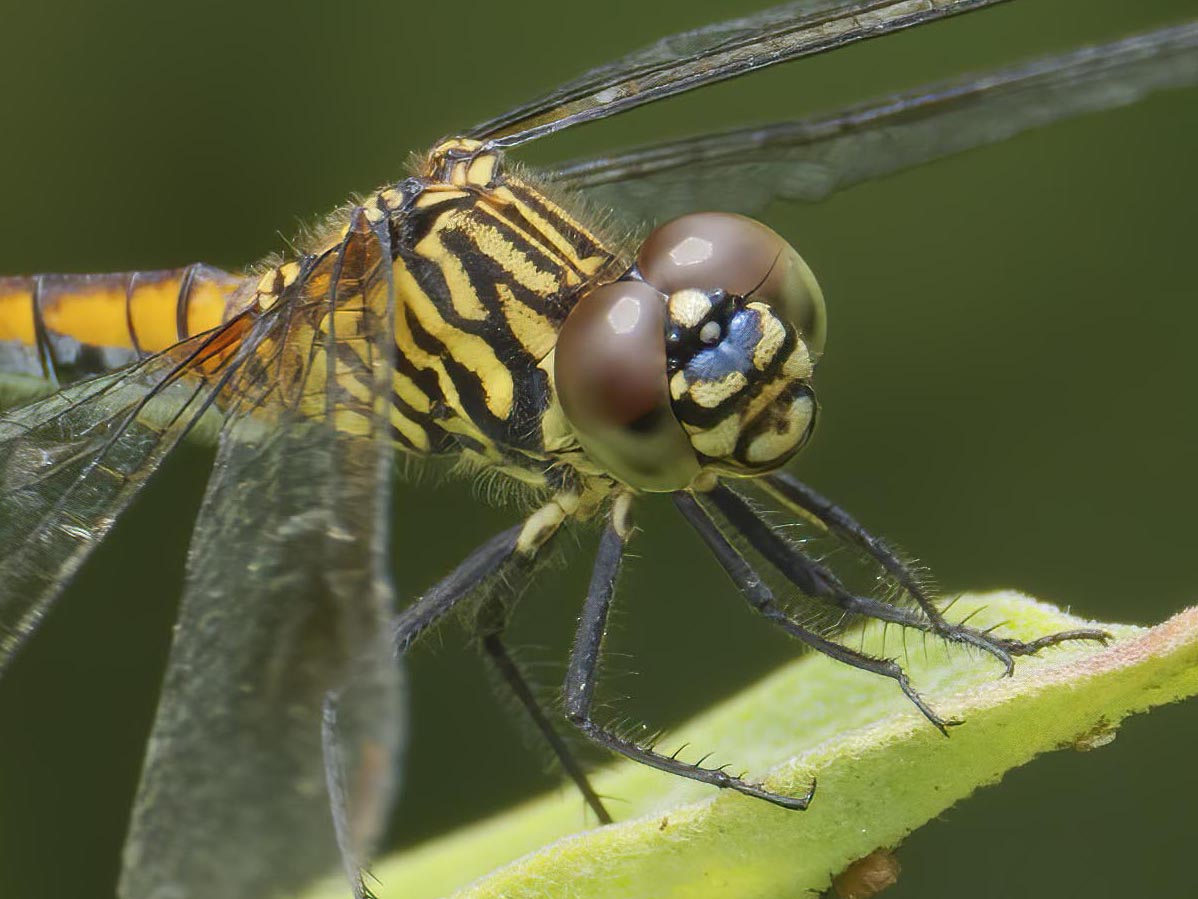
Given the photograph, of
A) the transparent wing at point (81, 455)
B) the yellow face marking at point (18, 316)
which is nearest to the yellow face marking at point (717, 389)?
the transparent wing at point (81, 455)

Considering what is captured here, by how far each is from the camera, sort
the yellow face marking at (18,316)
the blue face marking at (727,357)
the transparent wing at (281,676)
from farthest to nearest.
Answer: the yellow face marking at (18,316) → the blue face marking at (727,357) → the transparent wing at (281,676)

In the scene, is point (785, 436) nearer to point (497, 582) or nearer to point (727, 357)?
point (727, 357)

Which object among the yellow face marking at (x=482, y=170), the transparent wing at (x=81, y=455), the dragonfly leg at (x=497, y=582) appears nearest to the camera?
the transparent wing at (x=81, y=455)

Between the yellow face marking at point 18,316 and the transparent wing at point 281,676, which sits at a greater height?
the yellow face marking at point 18,316

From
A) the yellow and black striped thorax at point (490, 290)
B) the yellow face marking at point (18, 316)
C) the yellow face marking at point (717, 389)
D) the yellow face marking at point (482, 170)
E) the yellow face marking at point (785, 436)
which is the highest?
→ the yellow face marking at point (18, 316)

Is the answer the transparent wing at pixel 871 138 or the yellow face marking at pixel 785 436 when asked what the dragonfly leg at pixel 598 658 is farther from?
the transparent wing at pixel 871 138

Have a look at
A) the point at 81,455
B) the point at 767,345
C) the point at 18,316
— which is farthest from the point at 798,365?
the point at 18,316
